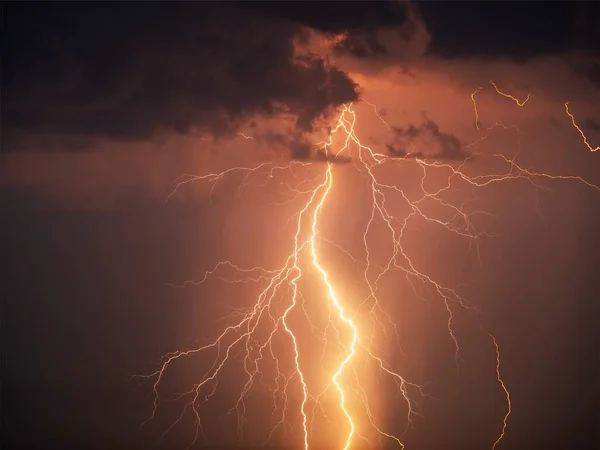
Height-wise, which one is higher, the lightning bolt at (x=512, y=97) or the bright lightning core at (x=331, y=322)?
the lightning bolt at (x=512, y=97)

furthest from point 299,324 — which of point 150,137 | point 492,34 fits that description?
point 492,34

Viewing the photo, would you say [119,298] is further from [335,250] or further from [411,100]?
[411,100]

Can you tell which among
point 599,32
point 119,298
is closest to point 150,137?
point 119,298

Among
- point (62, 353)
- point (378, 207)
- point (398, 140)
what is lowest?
point (62, 353)

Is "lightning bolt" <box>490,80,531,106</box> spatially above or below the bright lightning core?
above

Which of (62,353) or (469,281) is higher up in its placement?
(469,281)

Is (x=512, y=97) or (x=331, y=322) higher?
(x=512, y=97)

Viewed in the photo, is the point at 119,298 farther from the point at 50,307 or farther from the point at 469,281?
the point at 469,281
